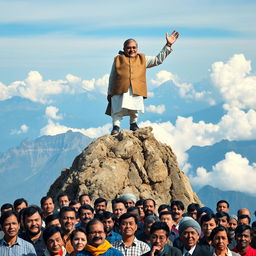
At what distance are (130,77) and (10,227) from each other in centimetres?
825

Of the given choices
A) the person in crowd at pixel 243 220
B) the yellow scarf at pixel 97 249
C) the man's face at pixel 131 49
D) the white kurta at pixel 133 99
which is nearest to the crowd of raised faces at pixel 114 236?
the yellow scarf at pixel 97 249

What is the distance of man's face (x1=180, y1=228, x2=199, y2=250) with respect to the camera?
10891 mm

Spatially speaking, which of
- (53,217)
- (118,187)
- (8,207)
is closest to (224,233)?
(53,217)

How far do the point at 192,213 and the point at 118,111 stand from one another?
513 cm

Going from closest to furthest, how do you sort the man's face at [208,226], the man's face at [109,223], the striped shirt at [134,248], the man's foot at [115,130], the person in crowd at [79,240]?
the person in crowd at [79,240]
the striped shirt at [134,248]
the man's face at [208,226]
the man's face at [109,223]
the man's foot at [115,130]

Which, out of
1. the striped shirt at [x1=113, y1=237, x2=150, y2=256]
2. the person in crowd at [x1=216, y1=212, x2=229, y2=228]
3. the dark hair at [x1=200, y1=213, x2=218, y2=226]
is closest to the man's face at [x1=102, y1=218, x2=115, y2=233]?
the striped shirt at [x1=113, y1=237, x2=150, y2=256]

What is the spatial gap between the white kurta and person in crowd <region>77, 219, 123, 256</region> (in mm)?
8316

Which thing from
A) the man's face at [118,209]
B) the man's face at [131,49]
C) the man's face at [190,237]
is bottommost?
the man's face at [190,237]

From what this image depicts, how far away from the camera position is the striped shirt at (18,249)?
10625mm

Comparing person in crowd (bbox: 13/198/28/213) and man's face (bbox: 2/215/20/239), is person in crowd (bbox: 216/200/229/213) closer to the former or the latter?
person in crowd (bbox: 13/198/28/213)

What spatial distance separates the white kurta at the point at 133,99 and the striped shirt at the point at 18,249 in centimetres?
803

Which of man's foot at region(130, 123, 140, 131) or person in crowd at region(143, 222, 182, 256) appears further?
man's foot at region(130, 123, 140, 131)

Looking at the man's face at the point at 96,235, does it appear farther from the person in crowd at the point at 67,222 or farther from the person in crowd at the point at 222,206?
the person in crowd at the point at 222,206

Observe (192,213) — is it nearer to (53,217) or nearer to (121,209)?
(121,209)
